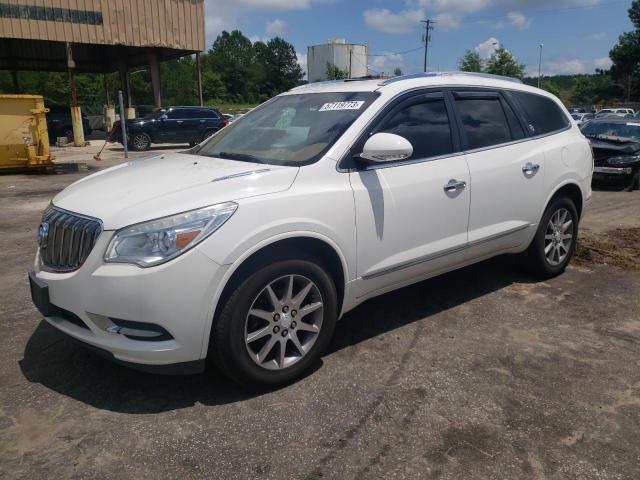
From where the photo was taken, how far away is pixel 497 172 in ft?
13.8

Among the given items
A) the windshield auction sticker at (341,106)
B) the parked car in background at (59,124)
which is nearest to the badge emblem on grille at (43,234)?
the windshield auction sticker at (341,106)

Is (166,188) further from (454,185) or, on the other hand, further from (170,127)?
(170,127)

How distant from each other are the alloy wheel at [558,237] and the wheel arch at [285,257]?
8.03ft

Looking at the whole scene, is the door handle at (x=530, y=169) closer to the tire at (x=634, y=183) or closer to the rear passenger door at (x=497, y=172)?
the rear passenger door at (x=497, y=172)

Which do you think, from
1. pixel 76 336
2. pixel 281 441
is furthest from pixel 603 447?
pixel 76 336

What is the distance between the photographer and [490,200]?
164 inches

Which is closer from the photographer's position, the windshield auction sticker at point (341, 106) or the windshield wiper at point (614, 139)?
the windshield auction sticker at point (341, 106)

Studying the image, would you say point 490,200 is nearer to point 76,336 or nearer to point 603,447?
point 603,447

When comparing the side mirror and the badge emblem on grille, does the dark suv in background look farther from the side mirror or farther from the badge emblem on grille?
the side mirror

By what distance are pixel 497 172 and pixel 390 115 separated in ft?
3.61

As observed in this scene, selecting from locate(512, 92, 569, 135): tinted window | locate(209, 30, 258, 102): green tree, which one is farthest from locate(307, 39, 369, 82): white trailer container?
locate(512, 92, 569, 135): tinted window

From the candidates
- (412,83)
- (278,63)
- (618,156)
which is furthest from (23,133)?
(278,63)

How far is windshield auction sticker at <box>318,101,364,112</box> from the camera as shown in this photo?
11.9ft

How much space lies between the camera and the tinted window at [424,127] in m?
3.72
